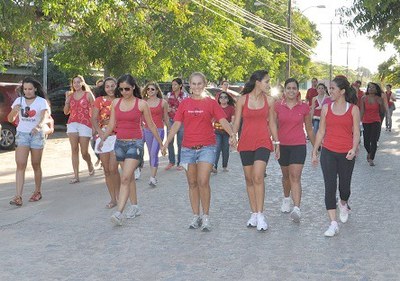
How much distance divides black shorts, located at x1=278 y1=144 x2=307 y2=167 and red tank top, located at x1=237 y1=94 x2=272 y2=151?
71cm

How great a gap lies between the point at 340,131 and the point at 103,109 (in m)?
3.46

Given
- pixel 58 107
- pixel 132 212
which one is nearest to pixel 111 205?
pixel 132 212

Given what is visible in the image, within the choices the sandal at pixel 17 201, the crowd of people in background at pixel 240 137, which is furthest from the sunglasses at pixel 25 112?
the sandal at pixel 17 201

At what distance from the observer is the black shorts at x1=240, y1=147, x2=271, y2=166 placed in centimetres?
730

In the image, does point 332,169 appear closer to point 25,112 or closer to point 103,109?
point 103,109

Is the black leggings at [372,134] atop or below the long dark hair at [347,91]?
below

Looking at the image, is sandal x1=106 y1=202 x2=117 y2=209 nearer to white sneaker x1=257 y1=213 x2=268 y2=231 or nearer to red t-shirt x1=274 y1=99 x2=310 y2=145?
white sneaker x1=257 y1=213 x2=268 y2=231

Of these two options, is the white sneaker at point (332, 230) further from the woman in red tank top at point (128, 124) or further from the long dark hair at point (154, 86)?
the long dark hair at point (154, 86)

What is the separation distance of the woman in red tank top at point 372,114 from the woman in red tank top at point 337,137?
19.9ft

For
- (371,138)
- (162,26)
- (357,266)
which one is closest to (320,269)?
(357,266)

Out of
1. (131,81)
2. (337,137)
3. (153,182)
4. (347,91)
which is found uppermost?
(131,81)

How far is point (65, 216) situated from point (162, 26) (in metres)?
18.3

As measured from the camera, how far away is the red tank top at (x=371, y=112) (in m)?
13.2

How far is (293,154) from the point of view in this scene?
7.96 m
